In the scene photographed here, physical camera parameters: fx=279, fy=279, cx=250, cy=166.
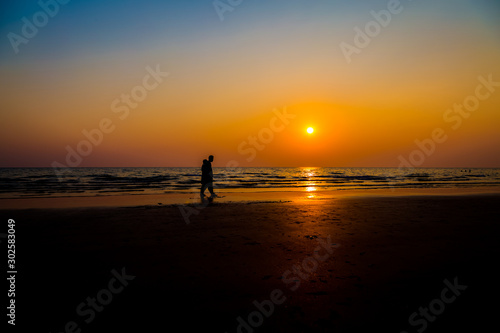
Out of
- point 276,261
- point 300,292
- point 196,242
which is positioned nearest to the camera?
point 300,292

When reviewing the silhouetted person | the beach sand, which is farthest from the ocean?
the beach sand

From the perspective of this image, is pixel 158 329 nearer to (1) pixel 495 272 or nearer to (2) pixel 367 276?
(2) pixel 367 276

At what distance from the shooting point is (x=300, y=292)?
4141mm

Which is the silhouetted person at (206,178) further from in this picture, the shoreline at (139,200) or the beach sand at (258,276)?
the beach sand at (258,276)

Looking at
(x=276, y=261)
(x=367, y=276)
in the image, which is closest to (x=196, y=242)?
(x=276, y=261)

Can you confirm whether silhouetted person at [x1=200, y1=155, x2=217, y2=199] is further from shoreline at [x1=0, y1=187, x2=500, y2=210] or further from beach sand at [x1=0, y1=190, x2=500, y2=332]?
beach sand at [x1=0, y1=190, x2=500, y2=332]

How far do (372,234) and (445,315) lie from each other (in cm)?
411

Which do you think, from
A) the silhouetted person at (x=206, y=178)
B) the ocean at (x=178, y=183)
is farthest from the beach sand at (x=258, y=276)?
the ocean at (x=178, y=183)

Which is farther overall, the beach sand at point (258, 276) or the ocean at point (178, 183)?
the ocean at point (178, 183)

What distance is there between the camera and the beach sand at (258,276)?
11.3 ft

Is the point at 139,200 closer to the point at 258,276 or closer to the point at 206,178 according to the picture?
the point at 206,178

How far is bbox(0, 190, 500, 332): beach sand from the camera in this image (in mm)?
3439

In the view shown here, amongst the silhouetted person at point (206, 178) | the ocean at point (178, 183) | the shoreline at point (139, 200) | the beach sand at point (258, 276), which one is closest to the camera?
the beach sand at point (258, 276)

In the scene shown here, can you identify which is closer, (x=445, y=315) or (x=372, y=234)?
(x=445, y=315)
